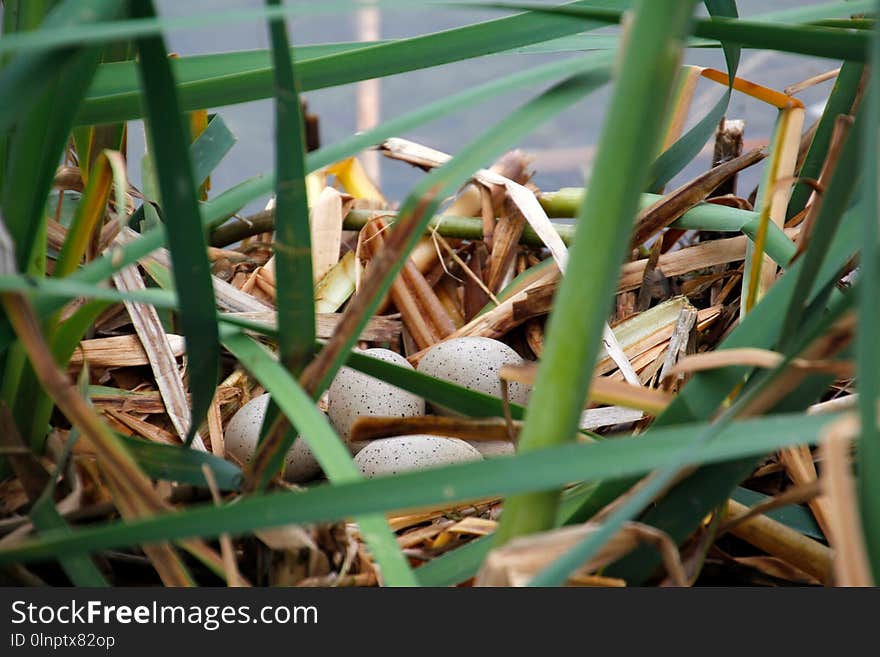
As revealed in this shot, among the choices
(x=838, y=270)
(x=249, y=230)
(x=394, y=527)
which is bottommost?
(x=394, y=527)

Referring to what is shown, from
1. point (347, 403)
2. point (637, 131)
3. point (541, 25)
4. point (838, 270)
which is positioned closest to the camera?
point (637, 131)

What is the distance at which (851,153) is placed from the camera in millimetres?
365

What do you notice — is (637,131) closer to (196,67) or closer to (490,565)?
(490,565)

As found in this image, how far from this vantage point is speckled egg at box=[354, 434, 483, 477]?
2.22 feet

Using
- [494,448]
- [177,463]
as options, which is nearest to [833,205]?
[177,463]

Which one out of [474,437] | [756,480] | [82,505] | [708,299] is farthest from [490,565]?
[708,299]

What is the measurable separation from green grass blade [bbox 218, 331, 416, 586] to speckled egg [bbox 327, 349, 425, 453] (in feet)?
1.21

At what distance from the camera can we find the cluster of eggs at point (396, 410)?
69cm

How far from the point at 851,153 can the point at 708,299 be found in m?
0.54

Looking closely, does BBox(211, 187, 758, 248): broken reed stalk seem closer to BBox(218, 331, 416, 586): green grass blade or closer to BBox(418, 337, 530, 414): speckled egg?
BBox(418, 337, 530, 414): speckled egg

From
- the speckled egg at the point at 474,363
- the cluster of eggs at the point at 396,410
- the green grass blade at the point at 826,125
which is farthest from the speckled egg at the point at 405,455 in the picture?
the green grass blade at the point at 826,125

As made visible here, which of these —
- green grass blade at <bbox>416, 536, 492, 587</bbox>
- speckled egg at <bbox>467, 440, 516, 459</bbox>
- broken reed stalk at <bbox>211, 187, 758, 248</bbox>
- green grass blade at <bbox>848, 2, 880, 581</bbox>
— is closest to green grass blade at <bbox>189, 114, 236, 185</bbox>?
broken reed stalk at <bbox>211, 187, 758, 248</bbox>

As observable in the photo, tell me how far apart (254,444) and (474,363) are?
0.20 metres

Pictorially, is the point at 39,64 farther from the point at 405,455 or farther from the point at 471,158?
the point at 405,455
